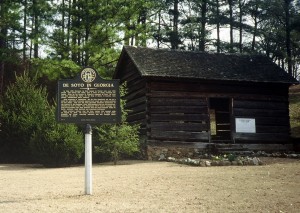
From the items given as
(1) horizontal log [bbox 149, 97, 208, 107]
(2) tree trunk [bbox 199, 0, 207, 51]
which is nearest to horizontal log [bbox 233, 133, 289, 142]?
(1) horizontal log [bbox 149, 97, 208, 107]

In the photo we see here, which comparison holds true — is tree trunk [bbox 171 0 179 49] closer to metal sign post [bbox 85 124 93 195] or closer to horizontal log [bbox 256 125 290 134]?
horizontal log [bbox 256 125 290 134]

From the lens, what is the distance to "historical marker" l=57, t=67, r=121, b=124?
8.73 m

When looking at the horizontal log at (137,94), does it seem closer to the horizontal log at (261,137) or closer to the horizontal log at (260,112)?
the horizontal log at (260,112)

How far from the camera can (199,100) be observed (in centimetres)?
2028

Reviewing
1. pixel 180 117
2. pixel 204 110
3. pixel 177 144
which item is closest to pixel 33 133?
pixel 177 144

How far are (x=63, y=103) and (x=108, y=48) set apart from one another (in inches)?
631

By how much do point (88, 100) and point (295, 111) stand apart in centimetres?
3017

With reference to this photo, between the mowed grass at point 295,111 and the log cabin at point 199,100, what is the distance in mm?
7307

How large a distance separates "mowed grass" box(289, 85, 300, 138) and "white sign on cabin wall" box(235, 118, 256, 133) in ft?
26.5

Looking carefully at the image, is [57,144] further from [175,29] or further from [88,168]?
[175,29]

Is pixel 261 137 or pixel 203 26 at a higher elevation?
pixel 203 26

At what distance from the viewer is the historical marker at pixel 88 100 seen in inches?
344

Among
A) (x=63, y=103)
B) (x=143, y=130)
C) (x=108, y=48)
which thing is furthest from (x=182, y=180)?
(x=108, y=48)

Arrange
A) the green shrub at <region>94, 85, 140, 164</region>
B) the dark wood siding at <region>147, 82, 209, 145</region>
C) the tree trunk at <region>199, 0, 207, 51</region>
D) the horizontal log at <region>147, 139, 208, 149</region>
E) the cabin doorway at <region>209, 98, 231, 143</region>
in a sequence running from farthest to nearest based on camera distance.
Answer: the tree trunk at <region>199, 0, 207, 51</region> < the cabin doorway at <region>209, 98, 231, 143</region> < the dark wood siding at <region>147, 82, 209, 145</region> < the horizontal log at <region>147, 139, 208, 149</region> < the green shrub at <region>94, 85, 140, 164</region>
